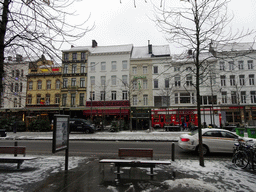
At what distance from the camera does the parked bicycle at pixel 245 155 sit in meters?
6.45

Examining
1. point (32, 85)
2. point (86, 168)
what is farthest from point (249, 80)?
point (32, 85)

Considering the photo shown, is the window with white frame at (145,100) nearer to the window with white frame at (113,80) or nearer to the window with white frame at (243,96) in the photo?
the window with white frame at (113,80)

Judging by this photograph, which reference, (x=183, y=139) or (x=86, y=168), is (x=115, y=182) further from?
(x=183, y=139)

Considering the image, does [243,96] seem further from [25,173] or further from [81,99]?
[25,173]

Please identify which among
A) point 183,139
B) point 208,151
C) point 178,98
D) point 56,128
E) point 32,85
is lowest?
point 208,151

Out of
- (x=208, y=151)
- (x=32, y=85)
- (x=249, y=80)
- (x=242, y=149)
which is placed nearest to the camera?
(x=242, y=149)

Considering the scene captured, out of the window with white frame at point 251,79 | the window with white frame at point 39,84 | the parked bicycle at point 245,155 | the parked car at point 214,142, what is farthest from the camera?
the window with white frame at point 39,84

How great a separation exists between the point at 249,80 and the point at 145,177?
34671 millimetres

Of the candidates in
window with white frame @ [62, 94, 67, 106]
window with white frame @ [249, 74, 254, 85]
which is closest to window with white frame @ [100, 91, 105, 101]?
window with white frame @ [62, 94, 67, 106]

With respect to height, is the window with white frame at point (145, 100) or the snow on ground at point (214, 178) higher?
the window with white frame at point (145, 100)

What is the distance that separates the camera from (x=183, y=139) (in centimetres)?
945

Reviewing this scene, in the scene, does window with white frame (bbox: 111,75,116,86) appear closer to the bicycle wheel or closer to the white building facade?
the white building facade

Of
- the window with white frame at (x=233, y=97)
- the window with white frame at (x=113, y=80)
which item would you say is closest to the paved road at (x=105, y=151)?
the window with white frame at (x=113, y=80)

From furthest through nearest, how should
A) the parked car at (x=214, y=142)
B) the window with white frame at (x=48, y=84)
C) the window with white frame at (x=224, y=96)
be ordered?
the window with white frame at (x=48, y=84)
the window with white frame at (x=224, y=96)
the parked car at (x=214, y=142)
